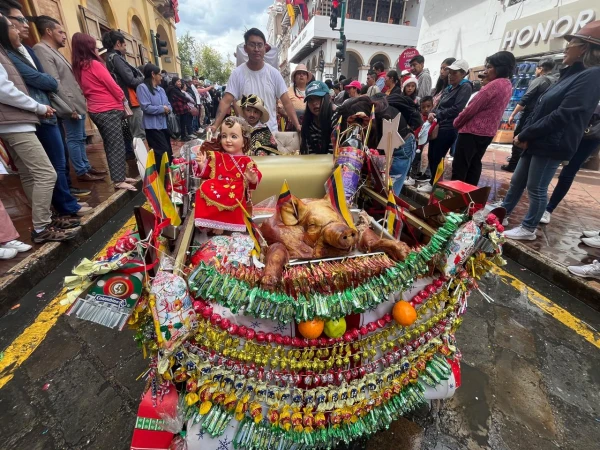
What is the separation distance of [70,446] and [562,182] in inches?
206

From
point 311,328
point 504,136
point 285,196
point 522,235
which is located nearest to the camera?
point 311,328

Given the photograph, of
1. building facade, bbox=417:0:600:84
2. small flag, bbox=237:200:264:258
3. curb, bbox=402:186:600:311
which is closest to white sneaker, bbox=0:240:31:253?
small flag, bbox=237:200:264:258

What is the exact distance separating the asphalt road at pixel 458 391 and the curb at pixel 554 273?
14 centimetres

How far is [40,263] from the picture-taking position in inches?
103

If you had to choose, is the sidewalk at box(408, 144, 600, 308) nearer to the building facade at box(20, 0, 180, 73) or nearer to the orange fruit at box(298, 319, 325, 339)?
the orange fruit at box(298, 319, 325, 339)

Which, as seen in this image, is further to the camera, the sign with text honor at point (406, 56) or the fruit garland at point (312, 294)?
the sign with text honor at point (406, 56)

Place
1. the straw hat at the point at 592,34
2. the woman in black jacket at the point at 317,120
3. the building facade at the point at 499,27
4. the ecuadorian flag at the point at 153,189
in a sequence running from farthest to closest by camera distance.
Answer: the building facade at the point at 499,27, the woman in black jacket at the point at 317,120, the straw hat at the point at 592,34, the ecuadorian flag at the point at 153,189

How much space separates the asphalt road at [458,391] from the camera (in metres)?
1.51

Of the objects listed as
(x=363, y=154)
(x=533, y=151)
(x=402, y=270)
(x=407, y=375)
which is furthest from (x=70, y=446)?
(x=533, y=151)

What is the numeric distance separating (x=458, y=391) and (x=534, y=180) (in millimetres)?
2431

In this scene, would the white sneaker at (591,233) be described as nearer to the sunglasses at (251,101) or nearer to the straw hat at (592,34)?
the straw hat at (592,34)

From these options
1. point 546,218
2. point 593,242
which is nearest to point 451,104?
point 546,218

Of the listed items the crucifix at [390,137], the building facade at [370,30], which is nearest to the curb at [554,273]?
the crucifix at [390,137]

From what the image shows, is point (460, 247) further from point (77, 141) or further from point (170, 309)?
point (77, 141)
